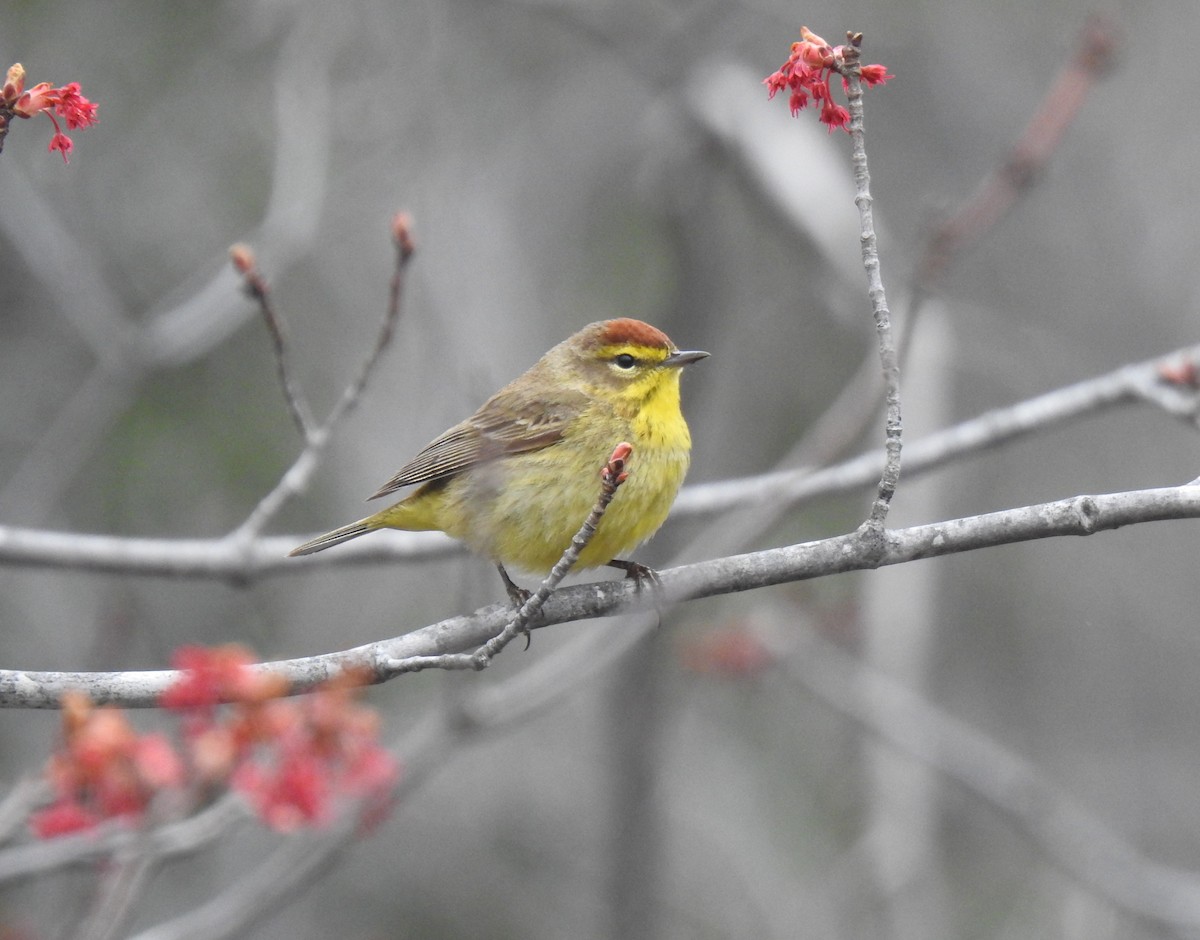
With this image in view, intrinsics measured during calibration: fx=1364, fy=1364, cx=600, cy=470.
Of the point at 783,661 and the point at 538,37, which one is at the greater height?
the point at 538,37

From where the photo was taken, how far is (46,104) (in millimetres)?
2514

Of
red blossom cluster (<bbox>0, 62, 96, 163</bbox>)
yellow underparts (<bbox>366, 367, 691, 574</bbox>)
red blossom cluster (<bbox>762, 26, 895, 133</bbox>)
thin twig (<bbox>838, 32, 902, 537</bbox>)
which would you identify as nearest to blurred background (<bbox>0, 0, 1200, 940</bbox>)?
yellow underparts (<bbox>366, 367, 691, 574</bbox>)

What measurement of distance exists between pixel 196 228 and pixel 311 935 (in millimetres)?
4441

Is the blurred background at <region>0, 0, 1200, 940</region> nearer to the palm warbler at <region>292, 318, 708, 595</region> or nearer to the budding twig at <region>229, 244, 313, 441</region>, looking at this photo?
the palm warbler at <region>292, 318, 708, 595</region>

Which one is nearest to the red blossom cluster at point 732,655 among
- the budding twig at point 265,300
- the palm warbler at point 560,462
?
the palm warbler at point 560,462

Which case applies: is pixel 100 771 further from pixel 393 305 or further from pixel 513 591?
pixel 513 591

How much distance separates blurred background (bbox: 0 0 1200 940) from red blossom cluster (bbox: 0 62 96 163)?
3520mm

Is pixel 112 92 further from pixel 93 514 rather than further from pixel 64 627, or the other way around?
pixel 64 627

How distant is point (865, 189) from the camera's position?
10.1 ft

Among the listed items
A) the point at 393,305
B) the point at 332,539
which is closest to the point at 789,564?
the point at 393,305

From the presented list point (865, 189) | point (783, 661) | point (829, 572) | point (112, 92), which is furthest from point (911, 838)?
point (112, 92)

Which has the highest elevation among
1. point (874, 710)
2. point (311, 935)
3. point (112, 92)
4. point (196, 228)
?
point (112, 92)

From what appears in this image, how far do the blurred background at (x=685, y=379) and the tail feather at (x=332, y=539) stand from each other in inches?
46.0

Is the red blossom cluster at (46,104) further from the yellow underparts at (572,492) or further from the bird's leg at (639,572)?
the yellow underparts at (572,492)
